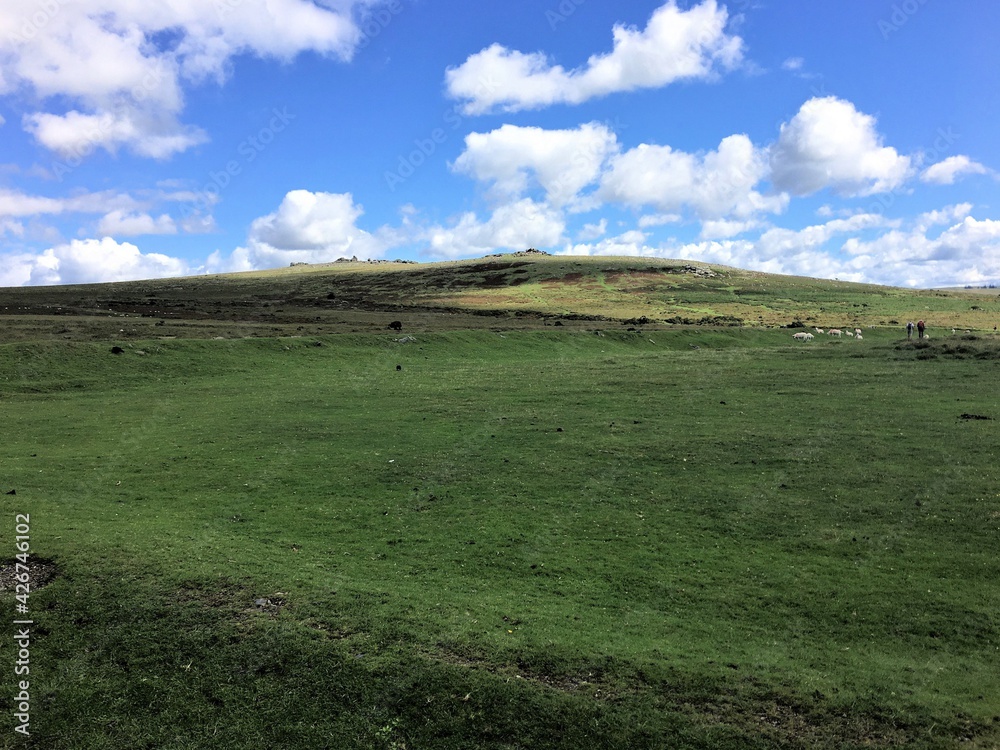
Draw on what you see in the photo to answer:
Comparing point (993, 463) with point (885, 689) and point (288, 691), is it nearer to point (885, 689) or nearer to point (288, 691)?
point (885, 689)

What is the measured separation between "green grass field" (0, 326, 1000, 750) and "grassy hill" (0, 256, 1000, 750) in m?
0.07

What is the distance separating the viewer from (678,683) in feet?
31.7

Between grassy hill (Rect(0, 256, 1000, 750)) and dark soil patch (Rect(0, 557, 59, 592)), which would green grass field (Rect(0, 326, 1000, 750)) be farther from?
dark soil patch (Rect(0, 557, 59, 592))

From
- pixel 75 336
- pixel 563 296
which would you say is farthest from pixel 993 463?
pixel 563 296

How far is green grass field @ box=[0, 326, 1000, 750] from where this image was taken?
29.4ft

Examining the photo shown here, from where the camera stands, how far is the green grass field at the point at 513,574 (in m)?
8.96

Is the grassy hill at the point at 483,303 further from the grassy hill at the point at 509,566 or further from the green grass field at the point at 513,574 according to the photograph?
the green grass field at the point at 513,574

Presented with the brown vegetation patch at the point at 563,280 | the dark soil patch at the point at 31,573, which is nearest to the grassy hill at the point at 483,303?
the brown vegetation patch at the point at 563,280

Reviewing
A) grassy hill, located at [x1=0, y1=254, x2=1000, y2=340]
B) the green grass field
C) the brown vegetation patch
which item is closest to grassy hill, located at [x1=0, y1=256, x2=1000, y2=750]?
the green grass field

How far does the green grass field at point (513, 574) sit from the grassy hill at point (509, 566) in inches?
2.6

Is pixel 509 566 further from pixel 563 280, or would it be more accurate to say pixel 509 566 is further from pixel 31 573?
pixel 563 280

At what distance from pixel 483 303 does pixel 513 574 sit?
97.6 meters

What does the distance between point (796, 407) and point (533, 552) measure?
804 inches

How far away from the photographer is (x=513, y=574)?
→ 44.1 feet
